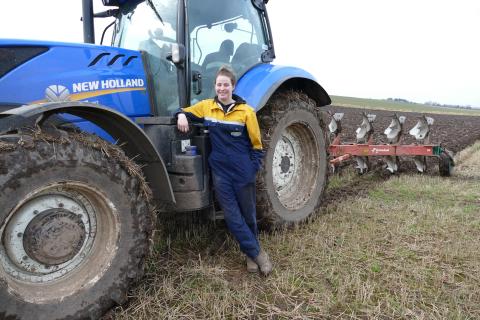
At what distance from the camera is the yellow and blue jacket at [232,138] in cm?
288

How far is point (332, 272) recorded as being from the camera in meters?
2.86

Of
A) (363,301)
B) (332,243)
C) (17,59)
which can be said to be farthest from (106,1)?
(363,301)

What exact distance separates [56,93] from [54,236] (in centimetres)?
94

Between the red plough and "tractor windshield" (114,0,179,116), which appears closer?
"tractor windshield" (114,0,179,116)

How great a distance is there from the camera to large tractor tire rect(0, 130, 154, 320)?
193 cm

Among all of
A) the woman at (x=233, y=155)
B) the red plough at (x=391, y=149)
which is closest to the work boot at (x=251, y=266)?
the woman at (x=233, y=155)

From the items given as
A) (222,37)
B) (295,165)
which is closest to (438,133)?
(295,165)

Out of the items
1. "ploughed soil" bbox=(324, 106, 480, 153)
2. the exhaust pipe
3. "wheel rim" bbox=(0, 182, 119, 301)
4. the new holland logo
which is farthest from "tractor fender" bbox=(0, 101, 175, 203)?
"ploughed soil" bbox=(324, 106, 480, 153)

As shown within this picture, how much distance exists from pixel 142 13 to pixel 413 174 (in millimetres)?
4924

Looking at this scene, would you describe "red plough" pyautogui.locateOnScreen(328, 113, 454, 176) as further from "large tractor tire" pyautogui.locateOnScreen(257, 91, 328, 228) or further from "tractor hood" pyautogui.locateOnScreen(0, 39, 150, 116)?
"tractor hood" pyautogui.locateOnScreen(0, 39, 150, 116)

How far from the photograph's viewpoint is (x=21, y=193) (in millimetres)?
1914

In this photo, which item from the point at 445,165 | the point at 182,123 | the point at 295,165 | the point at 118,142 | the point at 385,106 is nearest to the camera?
the point at 118,142

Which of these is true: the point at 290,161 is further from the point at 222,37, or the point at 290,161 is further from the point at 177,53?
the point at 177,53

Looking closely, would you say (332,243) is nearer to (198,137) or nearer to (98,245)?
(198,137)
